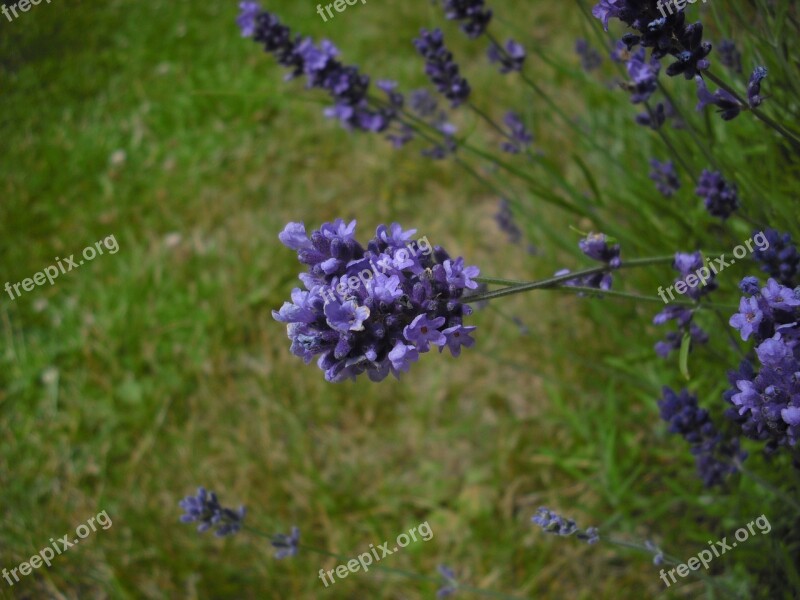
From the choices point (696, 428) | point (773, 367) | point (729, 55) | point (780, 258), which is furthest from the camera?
point (729, 55)

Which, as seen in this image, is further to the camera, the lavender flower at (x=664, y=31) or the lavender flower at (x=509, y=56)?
the lavender flower at (x=509, y=56)

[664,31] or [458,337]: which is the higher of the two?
[664,31]

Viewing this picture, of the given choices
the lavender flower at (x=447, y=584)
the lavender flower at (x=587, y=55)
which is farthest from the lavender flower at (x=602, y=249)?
the lavender flower at (x=587, y=55)

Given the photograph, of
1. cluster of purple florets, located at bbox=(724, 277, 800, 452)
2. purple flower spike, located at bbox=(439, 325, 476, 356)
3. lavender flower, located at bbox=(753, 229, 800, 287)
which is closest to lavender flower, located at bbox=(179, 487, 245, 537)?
purple flower spike, located at bbox=(439, 325, 476, 356)

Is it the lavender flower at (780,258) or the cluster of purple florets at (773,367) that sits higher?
the lavender flower at (780,258)

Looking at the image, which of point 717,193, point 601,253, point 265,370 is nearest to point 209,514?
point 265,370

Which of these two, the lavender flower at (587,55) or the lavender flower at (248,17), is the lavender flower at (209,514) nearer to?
the lavender flower at (248,17)

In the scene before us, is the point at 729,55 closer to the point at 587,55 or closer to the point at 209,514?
the point at 587,55
